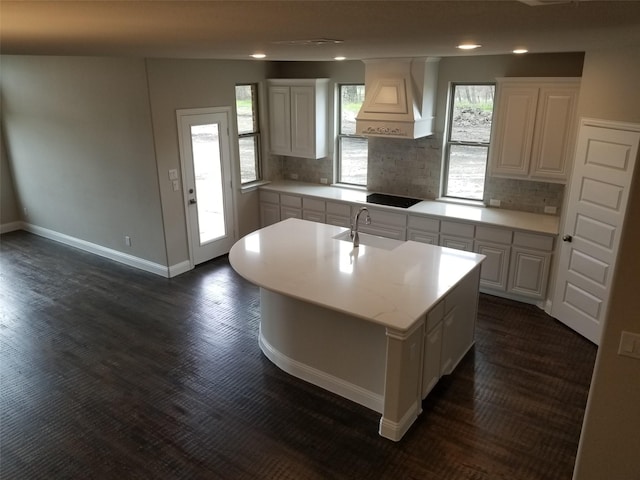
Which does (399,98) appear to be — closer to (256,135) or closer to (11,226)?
(256,135)

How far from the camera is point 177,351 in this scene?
416cm

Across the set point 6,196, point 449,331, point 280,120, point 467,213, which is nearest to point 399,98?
point 467,213

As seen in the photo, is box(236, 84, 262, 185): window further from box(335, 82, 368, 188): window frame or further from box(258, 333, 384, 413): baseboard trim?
box(258, 333, 384, 413): baseboard trim

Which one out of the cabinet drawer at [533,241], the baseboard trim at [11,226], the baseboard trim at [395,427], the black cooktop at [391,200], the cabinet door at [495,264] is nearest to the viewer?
the baseboard trim at [395,427]

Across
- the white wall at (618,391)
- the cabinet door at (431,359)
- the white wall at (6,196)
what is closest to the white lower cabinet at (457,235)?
the cabinet door at (431,359)

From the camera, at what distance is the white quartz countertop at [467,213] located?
4.86m

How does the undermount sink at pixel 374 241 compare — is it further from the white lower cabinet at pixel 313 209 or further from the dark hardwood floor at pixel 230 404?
the white lower cabinet at pixel 313 209

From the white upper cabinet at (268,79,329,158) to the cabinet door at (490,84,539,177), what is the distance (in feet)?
7.44

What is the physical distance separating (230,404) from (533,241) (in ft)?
10.8

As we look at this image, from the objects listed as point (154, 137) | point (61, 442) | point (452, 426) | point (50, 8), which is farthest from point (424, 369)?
point (154, 137)

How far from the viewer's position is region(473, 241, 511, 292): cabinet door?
499cm

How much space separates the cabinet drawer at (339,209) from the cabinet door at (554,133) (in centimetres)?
214

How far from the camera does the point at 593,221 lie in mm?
4141

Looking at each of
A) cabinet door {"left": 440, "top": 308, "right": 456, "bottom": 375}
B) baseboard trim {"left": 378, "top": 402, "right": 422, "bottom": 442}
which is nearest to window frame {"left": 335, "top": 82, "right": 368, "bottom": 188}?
cabinet door {"left": 440, "top": 308, "right": 456, "bottom": 375}
